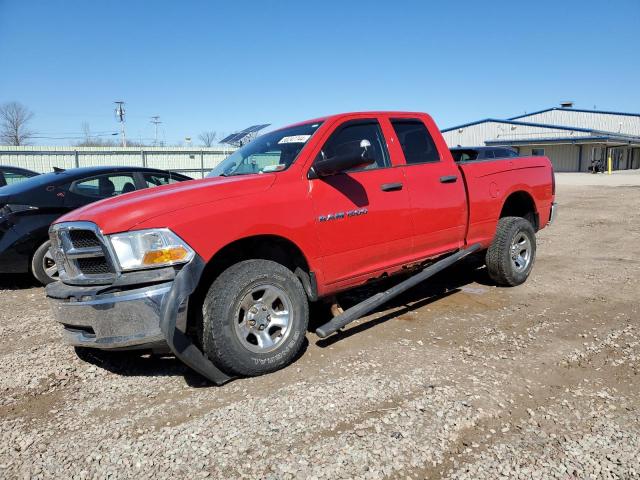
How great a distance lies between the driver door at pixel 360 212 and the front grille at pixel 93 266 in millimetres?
1553

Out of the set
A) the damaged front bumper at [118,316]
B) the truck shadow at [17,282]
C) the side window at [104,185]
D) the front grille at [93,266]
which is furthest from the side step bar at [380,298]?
the truck shadow at [17,282]

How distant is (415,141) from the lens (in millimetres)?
4746

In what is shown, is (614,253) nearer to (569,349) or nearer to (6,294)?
(569,349)

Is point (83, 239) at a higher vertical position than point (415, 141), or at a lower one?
lower

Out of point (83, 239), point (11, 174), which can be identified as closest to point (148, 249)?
point (83, 239)

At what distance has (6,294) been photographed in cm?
605

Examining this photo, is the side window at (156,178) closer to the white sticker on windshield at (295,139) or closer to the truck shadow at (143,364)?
the white sticker on windshield at (295,139)

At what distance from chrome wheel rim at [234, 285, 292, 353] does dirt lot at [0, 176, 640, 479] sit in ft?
0.88

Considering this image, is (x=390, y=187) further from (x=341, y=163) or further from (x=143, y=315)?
(x=143, y=315)

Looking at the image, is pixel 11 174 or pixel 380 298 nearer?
pixel 380 298

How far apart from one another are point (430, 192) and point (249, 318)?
86.3 inches

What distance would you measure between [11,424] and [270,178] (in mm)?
2357

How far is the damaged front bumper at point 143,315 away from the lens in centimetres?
300

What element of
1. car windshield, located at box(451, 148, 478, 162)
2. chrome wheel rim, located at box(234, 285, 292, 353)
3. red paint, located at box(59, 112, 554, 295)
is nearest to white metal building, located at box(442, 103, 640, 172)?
car windshield, located at box(451, 148, 478, 162)
